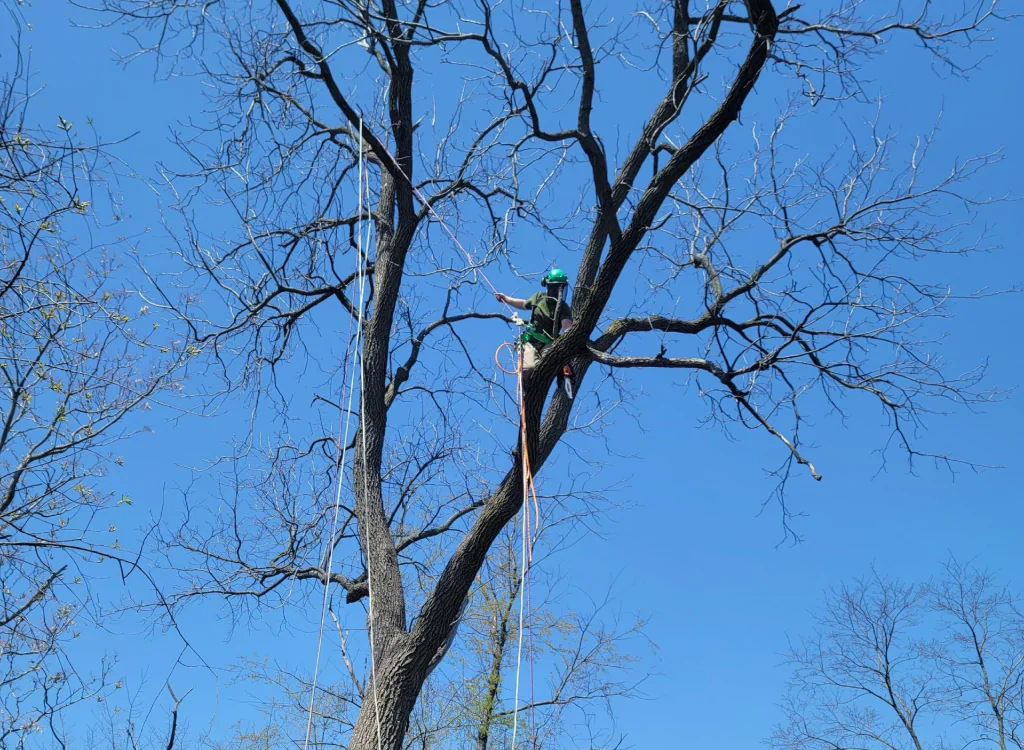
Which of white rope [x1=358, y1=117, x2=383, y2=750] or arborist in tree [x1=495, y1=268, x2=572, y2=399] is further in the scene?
arborist in tree [x1=495, y1=268, x2=572, y2=399]

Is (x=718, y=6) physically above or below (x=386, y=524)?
above

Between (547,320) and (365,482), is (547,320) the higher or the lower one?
the higher one

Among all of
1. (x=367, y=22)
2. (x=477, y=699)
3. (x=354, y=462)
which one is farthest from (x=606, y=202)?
(x=477, y=699)

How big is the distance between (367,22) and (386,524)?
330 cm

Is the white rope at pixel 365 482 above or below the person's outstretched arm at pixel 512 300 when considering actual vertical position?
below

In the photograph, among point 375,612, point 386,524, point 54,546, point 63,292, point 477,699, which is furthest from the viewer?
point 477,699

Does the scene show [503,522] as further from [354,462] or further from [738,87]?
[738,87]

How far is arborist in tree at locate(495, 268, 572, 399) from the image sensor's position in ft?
19.8

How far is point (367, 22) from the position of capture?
5969mm

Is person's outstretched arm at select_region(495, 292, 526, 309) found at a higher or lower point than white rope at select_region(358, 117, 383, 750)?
higher

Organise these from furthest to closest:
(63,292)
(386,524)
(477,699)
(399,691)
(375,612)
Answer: (477,699) < (386,524) < (375,612) < (399,691) < (63,292)

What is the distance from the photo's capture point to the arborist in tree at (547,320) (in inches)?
237

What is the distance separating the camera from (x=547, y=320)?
618cm

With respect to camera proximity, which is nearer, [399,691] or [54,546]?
[54,546]
